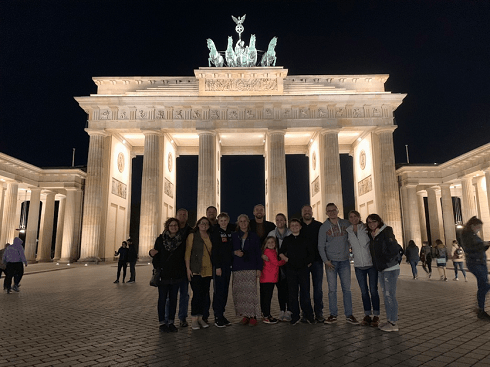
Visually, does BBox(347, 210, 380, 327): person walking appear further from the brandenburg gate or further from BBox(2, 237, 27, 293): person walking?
the brandenburg gate

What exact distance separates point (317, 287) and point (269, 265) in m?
1.11

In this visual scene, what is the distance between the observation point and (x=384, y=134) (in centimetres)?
3177

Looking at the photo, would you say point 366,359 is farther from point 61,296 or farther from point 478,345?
point 61,296

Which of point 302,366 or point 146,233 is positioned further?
point 146,233

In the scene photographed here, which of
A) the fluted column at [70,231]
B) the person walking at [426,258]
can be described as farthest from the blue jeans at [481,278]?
the fluted column at [70,231]

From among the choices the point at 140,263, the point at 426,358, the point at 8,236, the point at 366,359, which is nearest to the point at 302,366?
the point at 366,359

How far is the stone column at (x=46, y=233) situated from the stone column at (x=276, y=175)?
23.0 meters

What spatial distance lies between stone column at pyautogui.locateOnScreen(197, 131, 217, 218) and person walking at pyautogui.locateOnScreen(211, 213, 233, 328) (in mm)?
24082

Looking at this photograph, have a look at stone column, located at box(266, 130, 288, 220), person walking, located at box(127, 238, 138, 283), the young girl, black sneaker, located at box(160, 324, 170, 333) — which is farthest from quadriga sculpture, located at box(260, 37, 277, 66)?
black sneaker, located at box(160, 324, 170, 333)

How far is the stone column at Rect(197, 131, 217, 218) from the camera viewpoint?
102 feet

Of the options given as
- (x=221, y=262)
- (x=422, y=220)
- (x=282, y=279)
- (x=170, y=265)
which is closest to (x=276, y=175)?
(x=422, y=220)

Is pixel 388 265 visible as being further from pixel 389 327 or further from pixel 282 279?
pixel 282 279

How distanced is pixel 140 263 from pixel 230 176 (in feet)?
165

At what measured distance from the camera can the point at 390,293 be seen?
20.6 feet
